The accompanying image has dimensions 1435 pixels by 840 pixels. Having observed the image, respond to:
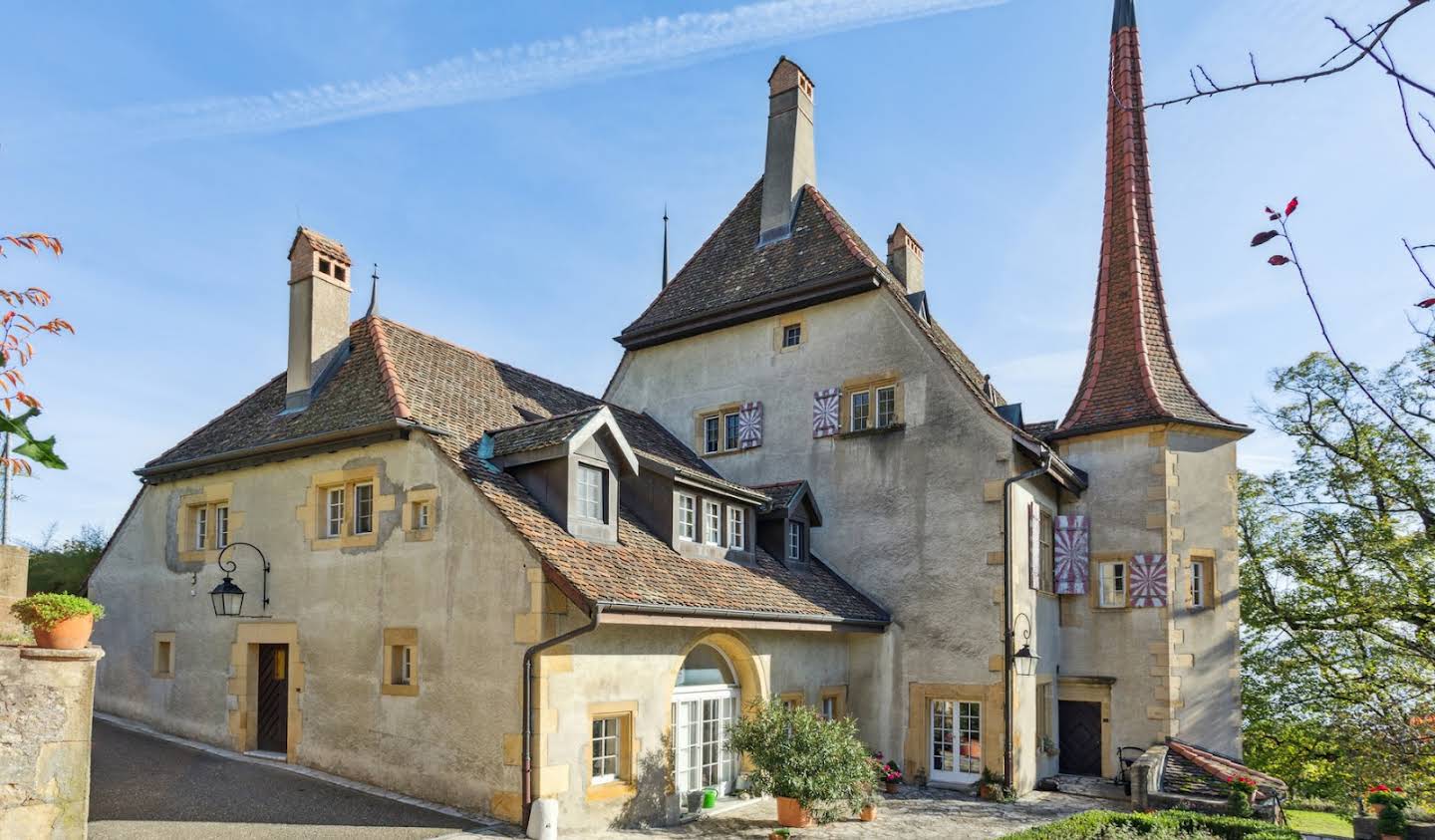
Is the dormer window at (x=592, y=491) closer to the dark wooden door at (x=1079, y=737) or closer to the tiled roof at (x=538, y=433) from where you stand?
the tiled roof at (x=538, y=433)

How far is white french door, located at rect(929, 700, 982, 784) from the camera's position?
626 inches

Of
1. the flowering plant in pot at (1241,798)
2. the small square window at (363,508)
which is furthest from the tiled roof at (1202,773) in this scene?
the small square window at (363,508)

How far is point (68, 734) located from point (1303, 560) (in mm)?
23817

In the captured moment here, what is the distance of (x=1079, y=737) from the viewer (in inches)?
697

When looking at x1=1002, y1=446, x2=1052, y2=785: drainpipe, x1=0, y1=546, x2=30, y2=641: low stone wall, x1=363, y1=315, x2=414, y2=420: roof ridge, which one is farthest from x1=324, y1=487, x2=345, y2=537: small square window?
x1=1002, y1=446, x2=1052, y2=785: drainpipe

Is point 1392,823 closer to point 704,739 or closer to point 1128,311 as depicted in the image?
point 704,739

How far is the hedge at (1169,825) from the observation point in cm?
1098

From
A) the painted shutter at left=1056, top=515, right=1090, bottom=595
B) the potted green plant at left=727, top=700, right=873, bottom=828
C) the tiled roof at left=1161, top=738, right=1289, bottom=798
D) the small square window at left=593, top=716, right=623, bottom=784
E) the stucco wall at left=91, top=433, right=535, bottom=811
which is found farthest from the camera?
the painted shutter at left=1056, top=515, right=1090, bottom=595

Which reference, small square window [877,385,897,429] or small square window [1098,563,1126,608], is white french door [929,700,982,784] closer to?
small square window [1098,563,1126,608]

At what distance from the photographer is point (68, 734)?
8.45 meters

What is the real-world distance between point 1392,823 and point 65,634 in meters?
15.7

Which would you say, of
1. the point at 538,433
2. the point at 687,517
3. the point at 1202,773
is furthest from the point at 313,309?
the point at 1202,773

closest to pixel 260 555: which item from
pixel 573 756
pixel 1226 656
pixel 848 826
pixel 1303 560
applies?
pixel 573 756

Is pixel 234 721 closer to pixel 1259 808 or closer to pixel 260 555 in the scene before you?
pixel 260 555
